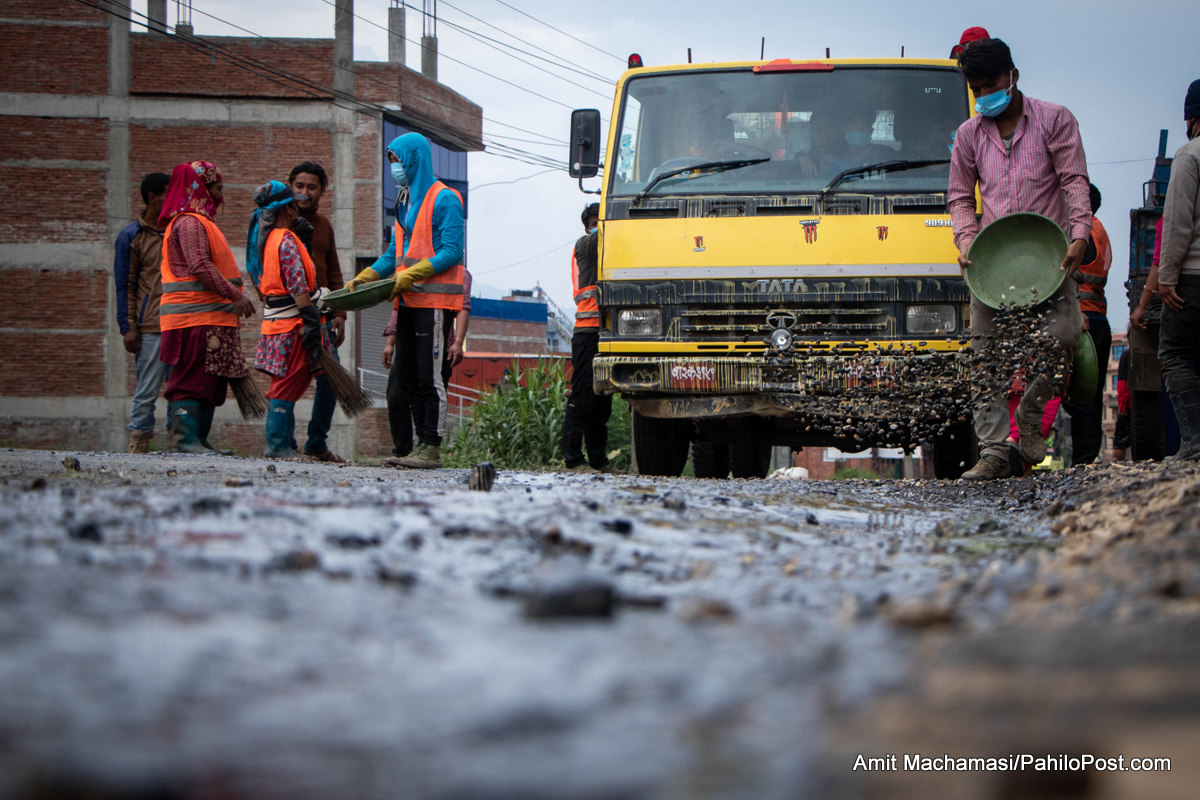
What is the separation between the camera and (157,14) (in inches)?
848

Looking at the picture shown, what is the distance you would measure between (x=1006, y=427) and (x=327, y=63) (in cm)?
1960

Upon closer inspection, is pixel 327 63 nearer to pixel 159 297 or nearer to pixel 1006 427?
pixel 159 297

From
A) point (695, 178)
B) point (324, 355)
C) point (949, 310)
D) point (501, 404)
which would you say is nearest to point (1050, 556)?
point (949, 310)

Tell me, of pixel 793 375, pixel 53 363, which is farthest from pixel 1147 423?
pixel 53 363

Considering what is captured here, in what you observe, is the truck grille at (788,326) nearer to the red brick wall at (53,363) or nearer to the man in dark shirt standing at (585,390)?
the man in dark shirt standing at (585,390)

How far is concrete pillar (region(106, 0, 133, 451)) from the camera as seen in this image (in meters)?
21.4

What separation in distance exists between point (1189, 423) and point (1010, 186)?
1452 millimetres

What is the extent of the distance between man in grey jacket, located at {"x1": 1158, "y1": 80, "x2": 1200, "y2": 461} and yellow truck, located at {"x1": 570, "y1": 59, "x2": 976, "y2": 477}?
3.32 ft

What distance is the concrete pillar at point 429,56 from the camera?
2583cm

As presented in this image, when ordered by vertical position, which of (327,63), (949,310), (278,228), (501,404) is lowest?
(501,404)

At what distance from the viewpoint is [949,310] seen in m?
6.04

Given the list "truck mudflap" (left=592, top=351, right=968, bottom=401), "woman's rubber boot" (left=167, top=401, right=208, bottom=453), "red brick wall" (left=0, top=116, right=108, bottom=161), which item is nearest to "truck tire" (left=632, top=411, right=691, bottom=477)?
"truck mudflap" (left=592, top=351, right=968, bottom=401)

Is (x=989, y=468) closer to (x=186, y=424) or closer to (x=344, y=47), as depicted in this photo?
(x=186, y=424)

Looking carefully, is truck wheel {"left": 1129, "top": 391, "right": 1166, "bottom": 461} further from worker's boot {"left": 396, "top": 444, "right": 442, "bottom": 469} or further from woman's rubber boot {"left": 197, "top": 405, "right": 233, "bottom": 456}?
woman's rubber boot {"left": 197, "top": 405, "right": 233, "bottom": 456}
